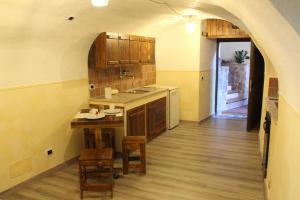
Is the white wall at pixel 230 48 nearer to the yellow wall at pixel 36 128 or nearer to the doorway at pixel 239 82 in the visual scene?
the doorway at pixel 239 82

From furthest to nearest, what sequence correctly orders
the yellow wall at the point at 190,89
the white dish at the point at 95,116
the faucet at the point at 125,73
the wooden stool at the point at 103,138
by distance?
the yellow wall at the point at 190,89
the faucet at the point at 125,73
the wooden stool at the point at 103,138
the white dish at the point at 95,116

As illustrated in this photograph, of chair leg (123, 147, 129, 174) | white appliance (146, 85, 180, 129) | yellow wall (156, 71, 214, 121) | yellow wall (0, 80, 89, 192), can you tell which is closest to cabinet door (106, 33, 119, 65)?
yellow wall (0, 80, 89, 192)

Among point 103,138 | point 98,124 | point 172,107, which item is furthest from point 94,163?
point 172,107

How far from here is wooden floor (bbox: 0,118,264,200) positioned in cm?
321

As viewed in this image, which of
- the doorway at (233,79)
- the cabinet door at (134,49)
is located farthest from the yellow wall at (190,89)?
the cabinet door at (134,49)

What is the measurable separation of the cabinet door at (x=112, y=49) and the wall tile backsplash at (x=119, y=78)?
351 millimetres

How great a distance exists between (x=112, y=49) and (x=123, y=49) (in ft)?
1.08

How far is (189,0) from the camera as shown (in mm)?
3354

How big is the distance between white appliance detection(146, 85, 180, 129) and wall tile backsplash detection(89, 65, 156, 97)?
56 centimetres

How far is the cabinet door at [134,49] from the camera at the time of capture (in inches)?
195

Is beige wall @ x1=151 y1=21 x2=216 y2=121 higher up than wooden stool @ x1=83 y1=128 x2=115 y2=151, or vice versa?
beige wall @ x1=151 y1=21 x2=216 y2=121

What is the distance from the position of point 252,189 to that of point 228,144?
1.73 metres

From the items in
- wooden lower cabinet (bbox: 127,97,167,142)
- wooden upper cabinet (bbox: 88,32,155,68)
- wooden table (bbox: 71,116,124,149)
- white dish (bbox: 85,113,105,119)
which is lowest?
wooden lower cabinet (bbox: 127,97,167,142)

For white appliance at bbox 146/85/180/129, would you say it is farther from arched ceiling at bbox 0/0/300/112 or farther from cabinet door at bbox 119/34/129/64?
arched ceiling at bbox 0/0/300/112
